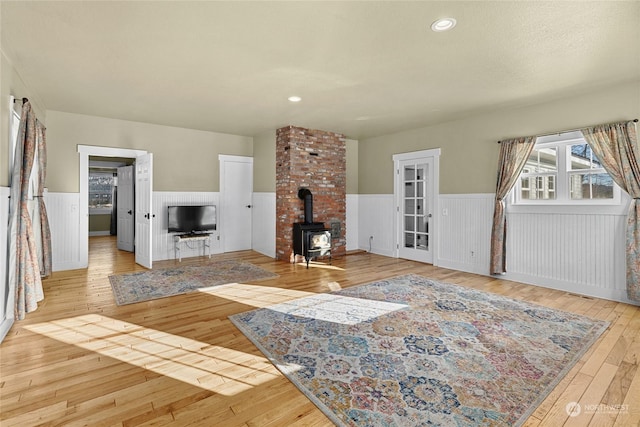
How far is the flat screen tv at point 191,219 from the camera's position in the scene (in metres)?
6.30

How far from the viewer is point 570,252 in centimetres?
430

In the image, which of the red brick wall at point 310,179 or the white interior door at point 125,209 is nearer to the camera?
the red brick wall at point 310,179

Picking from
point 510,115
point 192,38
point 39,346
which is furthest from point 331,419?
point 510,115

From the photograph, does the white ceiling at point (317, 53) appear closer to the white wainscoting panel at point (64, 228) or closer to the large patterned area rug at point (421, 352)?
the white wainscoting panel at point (64, 228)

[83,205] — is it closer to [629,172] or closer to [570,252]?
[570,252]

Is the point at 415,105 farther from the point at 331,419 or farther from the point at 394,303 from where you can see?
the point at 331,419

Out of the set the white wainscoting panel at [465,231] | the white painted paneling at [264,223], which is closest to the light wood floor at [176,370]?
the white wainscoting panel at [465,231]

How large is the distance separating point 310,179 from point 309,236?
123 centimetres

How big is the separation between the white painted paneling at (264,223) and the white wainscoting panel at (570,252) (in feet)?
14.0

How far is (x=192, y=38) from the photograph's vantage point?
110 inches
